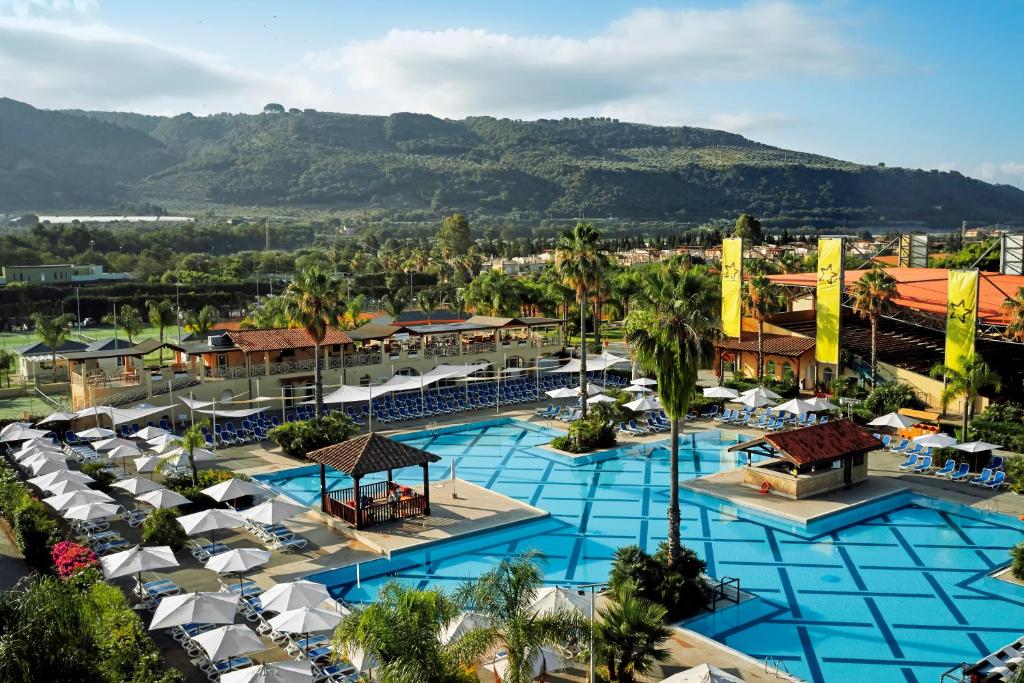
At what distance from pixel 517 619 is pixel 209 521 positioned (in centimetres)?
981

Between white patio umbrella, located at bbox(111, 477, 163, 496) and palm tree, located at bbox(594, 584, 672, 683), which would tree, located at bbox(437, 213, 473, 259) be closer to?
white patio umbrella, located at bbox(111, 477, 163, 496)

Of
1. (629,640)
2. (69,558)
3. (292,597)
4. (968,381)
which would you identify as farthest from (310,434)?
(968,381)

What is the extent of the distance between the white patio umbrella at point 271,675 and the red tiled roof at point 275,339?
23945 mm

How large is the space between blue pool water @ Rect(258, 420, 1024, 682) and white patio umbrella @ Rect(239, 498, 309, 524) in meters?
1.85

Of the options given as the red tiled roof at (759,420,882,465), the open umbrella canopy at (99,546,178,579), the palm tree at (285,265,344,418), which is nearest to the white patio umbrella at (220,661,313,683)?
the open umbrella canopy at (99,546,178,579)

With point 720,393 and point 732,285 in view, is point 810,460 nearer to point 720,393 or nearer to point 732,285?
point 720,393

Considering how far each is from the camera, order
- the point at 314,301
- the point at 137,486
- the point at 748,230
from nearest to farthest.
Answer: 1. the point at 137,486
2. the point at 314,301
3. the point at 748,230

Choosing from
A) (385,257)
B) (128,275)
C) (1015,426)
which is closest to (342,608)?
(1015,426)

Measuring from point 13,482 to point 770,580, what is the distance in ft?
63.2

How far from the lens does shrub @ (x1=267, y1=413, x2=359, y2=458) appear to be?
2864 cm

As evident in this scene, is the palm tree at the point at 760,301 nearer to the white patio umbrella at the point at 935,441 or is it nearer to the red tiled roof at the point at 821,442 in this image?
the white patio umbrella at the point at 935,441

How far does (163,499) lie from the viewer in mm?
20250

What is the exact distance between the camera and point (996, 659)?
43.3 feet

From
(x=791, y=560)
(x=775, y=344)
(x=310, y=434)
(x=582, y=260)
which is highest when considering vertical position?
(x=582, y=260)
